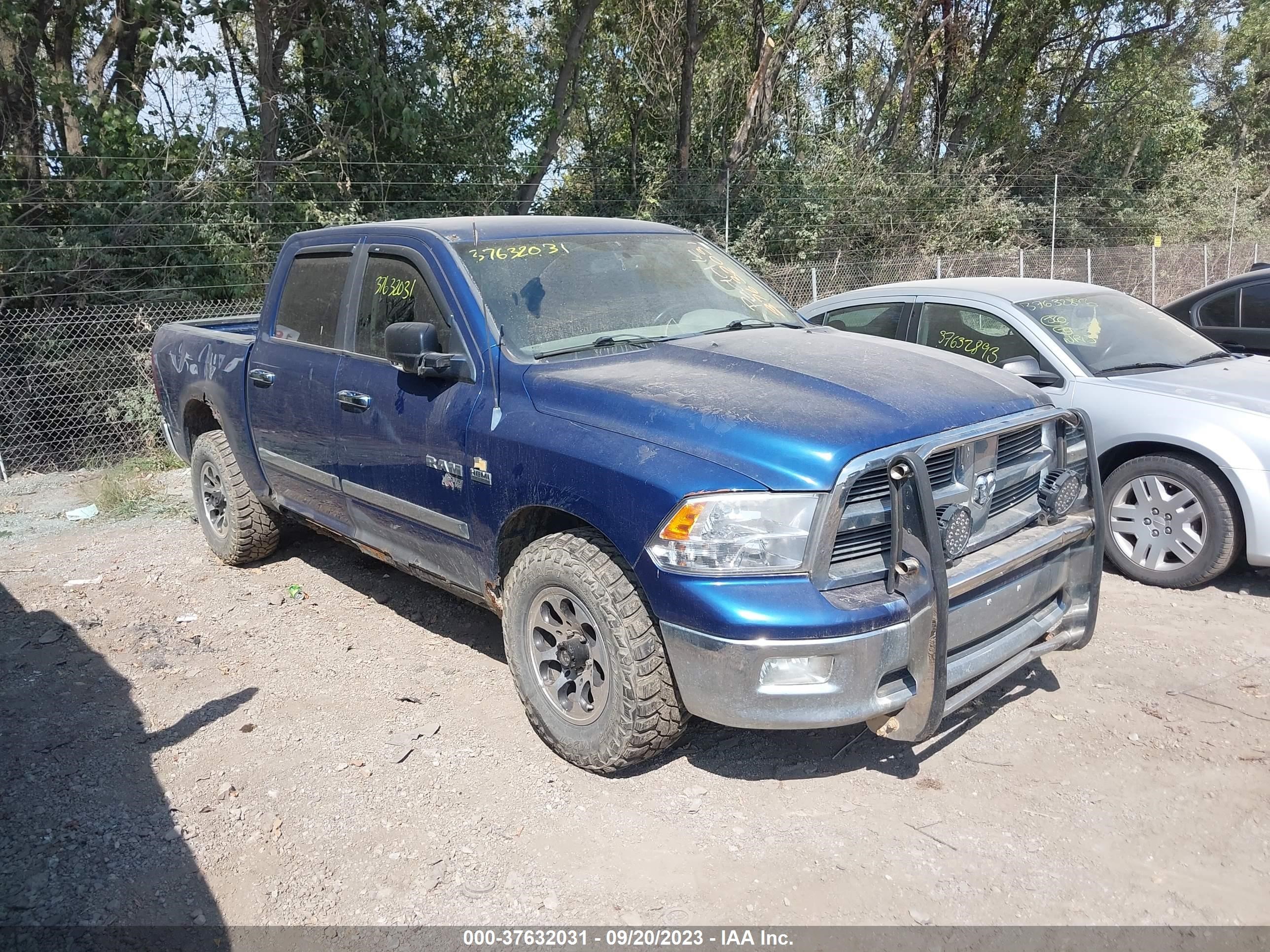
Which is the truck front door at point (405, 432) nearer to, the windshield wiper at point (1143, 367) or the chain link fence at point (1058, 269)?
the windshield wiper at point (1143, 367)

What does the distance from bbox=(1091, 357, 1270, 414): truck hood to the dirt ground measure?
106cm

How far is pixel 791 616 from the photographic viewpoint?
300cm

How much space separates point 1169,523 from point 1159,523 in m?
0.05

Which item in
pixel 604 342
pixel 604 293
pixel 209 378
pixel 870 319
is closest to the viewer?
pixel 604 342

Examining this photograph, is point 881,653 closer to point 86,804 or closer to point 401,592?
point 86,804

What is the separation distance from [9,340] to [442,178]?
6.35 metres

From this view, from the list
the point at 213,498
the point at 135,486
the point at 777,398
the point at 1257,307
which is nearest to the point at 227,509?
the point at 213,498

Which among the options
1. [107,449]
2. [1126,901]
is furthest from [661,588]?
[107,449]

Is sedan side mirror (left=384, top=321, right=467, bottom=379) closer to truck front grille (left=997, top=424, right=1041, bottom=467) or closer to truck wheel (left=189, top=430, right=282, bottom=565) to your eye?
truck front grille (left=997, top=424, right=1041, bottom=467)

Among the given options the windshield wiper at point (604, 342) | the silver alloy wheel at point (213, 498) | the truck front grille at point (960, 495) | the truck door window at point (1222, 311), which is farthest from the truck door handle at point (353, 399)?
the truck door window at point (1222, 311)

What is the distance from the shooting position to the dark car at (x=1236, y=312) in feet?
23.8

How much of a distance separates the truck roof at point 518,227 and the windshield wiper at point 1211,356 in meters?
3.27

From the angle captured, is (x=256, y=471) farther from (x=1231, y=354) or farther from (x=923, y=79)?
(x=923, y=79)

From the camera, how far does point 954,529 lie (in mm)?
3275
